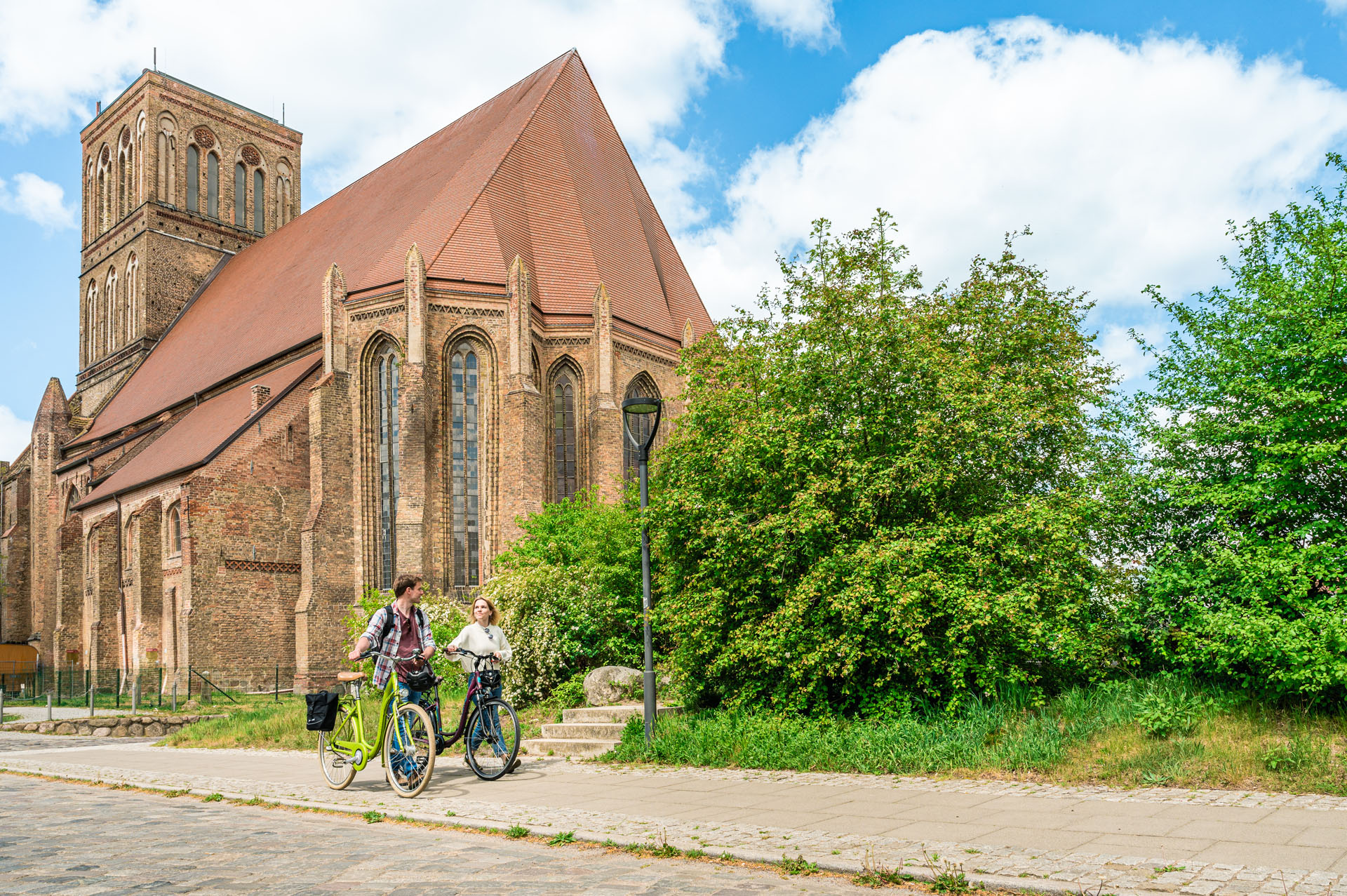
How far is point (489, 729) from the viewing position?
9.20 metres

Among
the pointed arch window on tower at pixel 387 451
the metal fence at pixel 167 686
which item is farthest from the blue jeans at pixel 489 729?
the pointed arch window on tower at pixel 387 451

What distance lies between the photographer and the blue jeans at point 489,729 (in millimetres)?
9125

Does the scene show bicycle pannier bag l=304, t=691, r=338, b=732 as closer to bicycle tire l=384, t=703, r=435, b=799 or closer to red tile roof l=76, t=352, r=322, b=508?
bicycle tire l=384, t=703, r=435, b=799

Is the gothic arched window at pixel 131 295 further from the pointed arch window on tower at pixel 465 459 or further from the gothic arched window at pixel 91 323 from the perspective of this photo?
the pointed arch window on tower at pixel 465 459

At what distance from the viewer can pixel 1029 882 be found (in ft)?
15.9

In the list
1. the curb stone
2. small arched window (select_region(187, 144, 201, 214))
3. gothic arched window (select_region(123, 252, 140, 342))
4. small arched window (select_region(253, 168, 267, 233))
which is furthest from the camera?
small arched window (select_region(253, 168, 267, 233))

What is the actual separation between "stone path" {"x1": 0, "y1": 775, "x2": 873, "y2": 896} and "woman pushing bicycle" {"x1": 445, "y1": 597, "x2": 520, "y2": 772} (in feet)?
5.98

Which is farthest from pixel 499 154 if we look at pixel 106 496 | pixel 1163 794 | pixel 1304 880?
pixel 1304 880

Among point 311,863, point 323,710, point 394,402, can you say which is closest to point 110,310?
point 394,402

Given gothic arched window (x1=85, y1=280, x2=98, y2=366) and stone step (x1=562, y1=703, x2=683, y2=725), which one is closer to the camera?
stone step (x1=562, y1=703, x2=683, y2=725)

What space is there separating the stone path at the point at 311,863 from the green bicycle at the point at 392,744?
0.75 metres

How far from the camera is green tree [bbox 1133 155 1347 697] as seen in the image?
342 inches

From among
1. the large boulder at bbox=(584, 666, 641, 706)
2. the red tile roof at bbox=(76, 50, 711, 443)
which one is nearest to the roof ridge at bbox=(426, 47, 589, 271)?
the red tile roof at bbox=(76, 50, 711, 443)

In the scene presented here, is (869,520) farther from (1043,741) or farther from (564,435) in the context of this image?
(564,435)
